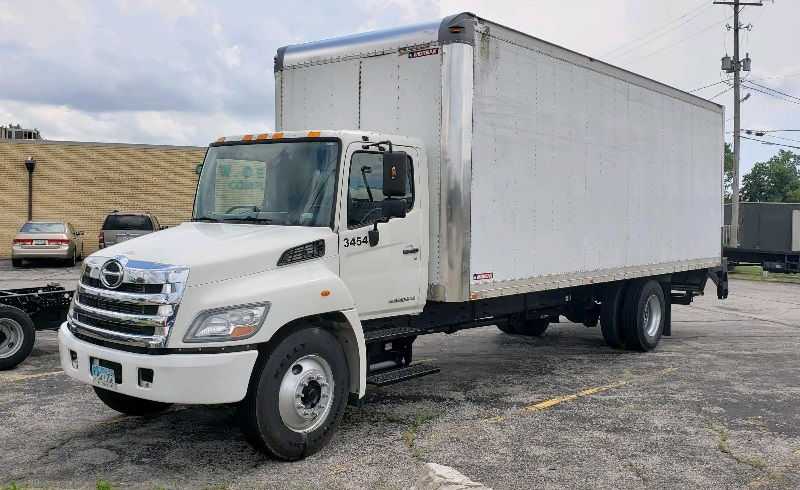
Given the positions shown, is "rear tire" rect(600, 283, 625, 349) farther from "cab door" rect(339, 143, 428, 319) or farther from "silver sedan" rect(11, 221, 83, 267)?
"silver sedan" rect(11, 221, 83, 267)

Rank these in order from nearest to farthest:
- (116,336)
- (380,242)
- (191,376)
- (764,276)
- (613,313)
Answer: (191,376)
(116,336)
(380,242)
(613,313)
(764,276)

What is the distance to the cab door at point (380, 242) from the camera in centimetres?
620

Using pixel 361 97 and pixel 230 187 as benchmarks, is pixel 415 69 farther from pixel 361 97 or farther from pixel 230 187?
pixel 230 187

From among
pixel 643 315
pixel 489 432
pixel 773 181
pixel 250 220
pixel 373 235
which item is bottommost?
pixel 489 432

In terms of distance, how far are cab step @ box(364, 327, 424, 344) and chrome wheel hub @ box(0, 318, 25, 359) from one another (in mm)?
4695

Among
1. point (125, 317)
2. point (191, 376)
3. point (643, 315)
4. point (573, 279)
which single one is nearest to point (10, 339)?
point (125, 317)

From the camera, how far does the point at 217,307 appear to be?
521cm

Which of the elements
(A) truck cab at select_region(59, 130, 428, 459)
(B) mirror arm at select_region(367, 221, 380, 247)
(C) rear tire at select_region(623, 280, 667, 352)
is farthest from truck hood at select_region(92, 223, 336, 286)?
(C) rear tire at select_region(623, 280, 667, 352)

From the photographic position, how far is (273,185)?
20.6 ft

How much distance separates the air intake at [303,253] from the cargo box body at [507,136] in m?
1.44

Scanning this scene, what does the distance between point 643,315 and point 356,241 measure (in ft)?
19.9

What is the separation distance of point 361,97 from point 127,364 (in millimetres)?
3559

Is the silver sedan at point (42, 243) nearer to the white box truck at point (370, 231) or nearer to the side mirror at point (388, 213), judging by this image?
the white box truck at point (370, 231)

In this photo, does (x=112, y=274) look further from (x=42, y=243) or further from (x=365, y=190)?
(x=42, y=243)
